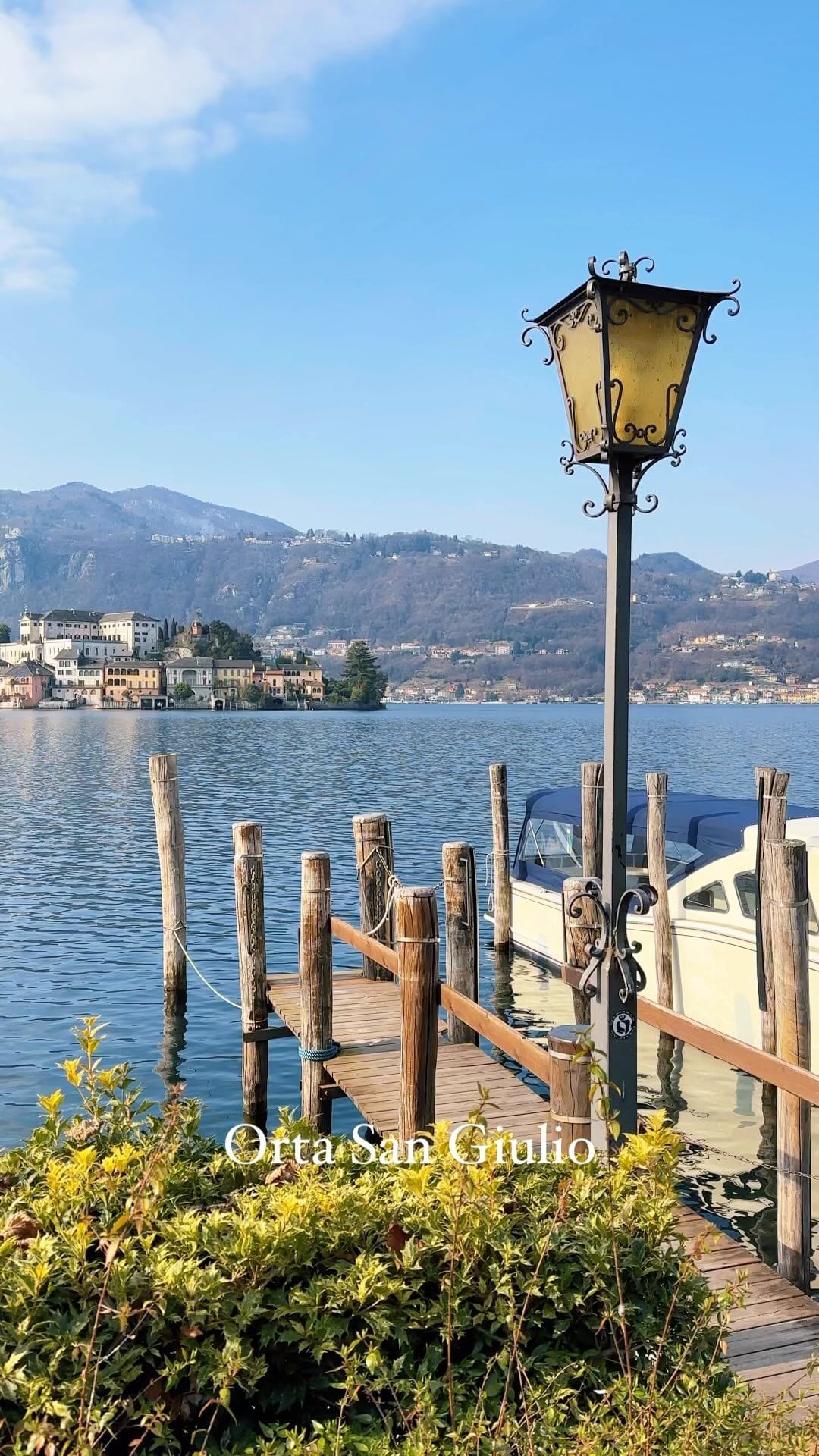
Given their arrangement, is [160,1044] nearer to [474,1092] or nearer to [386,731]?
[474,1092]

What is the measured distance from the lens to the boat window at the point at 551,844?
17.5 m

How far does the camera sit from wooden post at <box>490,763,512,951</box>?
17516mm

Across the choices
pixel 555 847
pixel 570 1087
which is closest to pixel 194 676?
pixel 555 847

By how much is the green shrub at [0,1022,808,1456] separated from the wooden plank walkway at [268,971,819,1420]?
1.08 ft

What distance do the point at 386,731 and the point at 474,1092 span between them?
108132 millimetres

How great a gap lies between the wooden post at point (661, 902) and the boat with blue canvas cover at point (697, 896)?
85 millimetres

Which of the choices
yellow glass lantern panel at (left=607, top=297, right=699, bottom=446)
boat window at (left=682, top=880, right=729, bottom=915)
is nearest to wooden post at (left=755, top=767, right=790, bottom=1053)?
boat window at (left=682, top=880, right=729, bottom=915)

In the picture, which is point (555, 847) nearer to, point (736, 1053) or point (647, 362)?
point (736, 1053)

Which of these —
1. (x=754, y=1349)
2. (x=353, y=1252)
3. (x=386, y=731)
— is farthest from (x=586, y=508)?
(x=386, y=731)

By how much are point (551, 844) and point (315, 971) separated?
9.44 metres

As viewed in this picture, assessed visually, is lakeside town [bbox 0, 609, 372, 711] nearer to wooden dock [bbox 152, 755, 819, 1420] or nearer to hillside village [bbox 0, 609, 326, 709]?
hillside village [bbox 0, 609, 326, 709]

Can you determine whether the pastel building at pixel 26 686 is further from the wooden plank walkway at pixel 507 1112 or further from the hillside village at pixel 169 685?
the wooden plank walkway at pixel 507 1112

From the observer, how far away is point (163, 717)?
5920 inches

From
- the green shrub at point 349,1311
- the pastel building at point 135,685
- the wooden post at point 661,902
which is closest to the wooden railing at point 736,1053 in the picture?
the green shrub at point 349,1311
